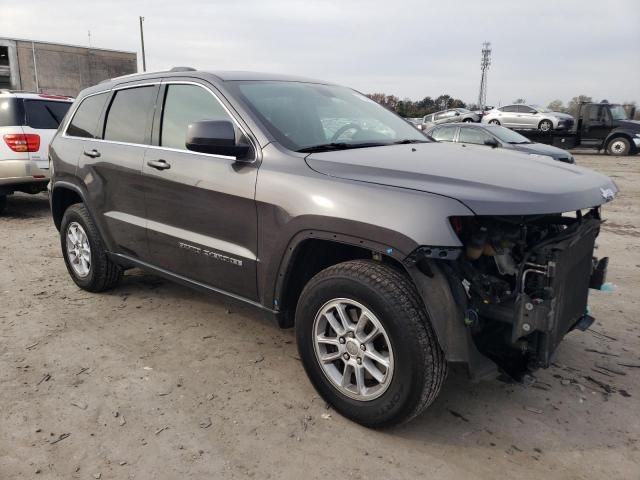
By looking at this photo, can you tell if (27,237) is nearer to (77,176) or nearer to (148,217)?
(77,176)

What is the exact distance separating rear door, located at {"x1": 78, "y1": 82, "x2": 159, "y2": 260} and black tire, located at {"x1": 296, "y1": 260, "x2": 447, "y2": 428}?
1.79m

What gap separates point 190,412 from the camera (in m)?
2.90

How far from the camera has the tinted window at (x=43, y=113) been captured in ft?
26.2

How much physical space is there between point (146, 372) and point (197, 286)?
628mm

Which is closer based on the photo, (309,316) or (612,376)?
(309,316)

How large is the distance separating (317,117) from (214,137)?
0.81 metres

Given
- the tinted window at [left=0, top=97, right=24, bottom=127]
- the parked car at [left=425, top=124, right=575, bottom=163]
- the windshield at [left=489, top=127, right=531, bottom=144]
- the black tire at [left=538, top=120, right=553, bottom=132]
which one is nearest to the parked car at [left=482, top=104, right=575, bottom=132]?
the black tire at [left=538, top=120, right=553, bottom=132]

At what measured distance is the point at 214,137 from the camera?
2.92 metres

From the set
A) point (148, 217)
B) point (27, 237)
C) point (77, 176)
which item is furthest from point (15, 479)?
point (27, 237)

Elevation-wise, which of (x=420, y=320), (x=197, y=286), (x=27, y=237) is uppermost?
(x=420, y=320)

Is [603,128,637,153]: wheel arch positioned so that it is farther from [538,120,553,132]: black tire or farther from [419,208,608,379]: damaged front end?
[419,208,608,379]: damaged front end

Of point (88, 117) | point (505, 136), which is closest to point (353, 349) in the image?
point (88, 117)

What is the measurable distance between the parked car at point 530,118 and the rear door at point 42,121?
19.2 metres

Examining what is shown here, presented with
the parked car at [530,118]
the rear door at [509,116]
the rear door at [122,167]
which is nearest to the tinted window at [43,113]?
the rear door at [122,167]
